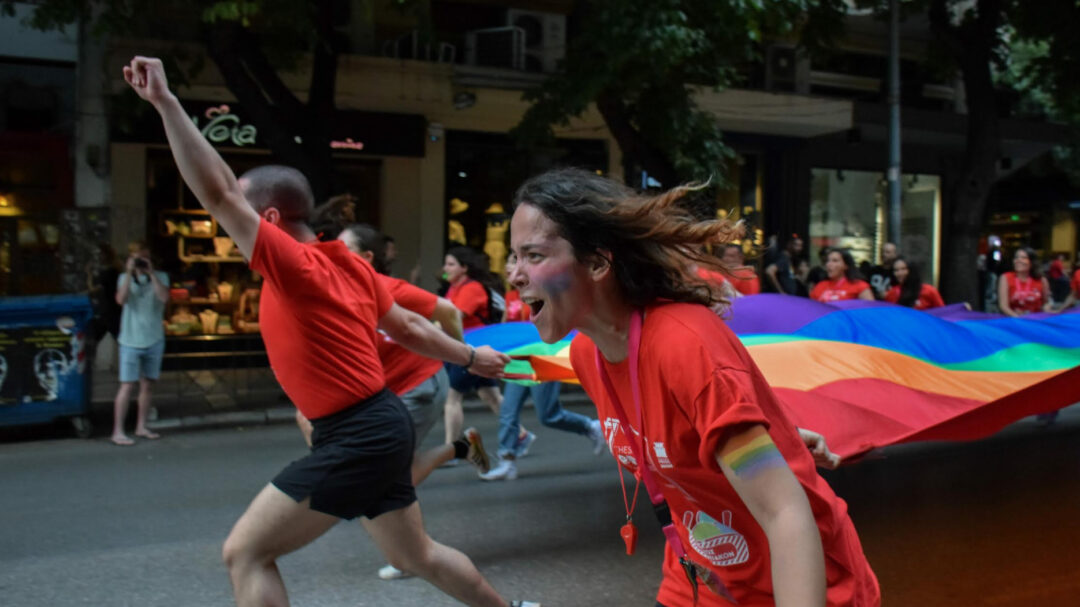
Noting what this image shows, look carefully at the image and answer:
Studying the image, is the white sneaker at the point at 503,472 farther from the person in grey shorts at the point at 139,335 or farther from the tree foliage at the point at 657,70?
the tree foliage at the point at 657,70

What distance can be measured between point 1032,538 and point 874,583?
4.67 meters

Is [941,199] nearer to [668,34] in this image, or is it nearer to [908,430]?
[668,34]

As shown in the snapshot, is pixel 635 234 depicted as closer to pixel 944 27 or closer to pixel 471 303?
pixel 471 303

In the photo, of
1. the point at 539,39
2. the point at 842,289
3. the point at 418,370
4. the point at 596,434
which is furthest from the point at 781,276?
the point at 418,370

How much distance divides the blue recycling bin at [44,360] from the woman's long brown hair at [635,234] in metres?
8.72

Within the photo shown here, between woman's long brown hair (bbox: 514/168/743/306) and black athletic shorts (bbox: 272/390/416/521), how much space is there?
5.09 feet

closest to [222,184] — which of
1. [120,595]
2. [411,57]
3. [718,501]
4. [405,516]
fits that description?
[405,516]

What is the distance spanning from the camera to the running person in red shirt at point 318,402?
3025mm

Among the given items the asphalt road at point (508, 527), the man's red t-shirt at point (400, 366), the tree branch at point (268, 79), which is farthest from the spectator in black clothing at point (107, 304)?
the man's red t-shirt at point (400, 366)

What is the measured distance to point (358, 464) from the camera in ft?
10.8

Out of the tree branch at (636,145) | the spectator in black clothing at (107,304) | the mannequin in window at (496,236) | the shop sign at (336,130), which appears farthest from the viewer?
the mannequin in window at (496,236)

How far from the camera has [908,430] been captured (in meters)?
5.05

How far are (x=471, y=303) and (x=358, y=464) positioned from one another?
176 inches

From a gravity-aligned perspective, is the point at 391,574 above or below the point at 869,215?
below
